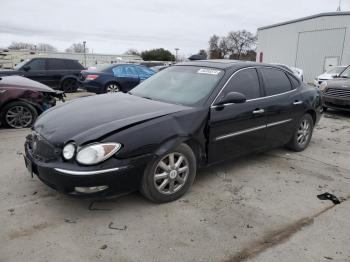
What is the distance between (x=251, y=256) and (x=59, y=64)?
13.0 metres

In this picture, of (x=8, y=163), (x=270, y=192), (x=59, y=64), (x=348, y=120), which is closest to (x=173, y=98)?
(x=270, y=192)

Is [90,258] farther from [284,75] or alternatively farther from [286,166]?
[284,75]

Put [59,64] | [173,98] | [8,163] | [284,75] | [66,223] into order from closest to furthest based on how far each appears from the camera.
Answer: [66,223]
[173,98]
[8,163]
[284,75]
[59,64]

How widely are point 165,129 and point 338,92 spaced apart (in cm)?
735

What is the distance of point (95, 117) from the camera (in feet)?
11.6

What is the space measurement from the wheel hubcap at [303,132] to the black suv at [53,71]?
10542 mm

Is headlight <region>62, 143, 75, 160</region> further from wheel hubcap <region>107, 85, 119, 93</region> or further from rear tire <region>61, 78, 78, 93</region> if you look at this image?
rear tire <region>61, 78, 78, 93</region>

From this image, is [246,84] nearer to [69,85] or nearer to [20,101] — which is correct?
[20,101]

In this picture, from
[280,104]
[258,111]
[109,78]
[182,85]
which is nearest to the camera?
[182,85]

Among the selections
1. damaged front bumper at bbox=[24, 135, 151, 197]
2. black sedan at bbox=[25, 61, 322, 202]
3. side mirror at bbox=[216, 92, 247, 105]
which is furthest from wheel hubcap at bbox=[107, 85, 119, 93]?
damaged front bumper at bbox=[24, 135, 151, 197]

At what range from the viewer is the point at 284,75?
5.27 metres

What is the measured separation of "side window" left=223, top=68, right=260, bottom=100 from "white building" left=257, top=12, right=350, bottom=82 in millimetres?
24329

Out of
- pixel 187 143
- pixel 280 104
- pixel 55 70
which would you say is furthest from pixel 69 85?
pixel 187 143

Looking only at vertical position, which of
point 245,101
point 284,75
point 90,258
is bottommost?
point 90,258
